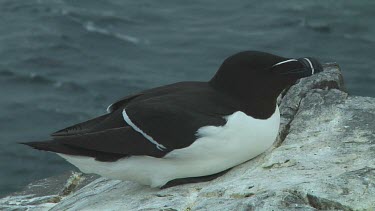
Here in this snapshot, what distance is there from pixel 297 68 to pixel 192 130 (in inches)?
37.8

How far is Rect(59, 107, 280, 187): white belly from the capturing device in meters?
6.72

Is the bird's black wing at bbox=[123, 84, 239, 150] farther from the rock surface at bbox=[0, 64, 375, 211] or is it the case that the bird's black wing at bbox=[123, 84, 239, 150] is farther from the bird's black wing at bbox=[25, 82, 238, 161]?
the rock surface at bbox=[0, 64, 375, 211]

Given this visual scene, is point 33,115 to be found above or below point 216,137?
below

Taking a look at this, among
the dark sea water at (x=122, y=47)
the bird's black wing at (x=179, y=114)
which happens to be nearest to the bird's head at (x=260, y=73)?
the bird's black wing at (x=179, y=114)

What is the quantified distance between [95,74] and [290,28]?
489cm

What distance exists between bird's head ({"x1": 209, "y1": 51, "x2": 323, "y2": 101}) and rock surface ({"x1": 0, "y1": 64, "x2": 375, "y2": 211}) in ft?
1.56

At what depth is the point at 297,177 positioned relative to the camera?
6332 mm

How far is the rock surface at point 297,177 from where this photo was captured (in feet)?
19.6

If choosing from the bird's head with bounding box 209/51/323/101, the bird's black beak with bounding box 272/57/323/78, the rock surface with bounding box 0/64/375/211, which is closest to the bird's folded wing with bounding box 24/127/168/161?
the rock surface with bounding box 0/64/375/211

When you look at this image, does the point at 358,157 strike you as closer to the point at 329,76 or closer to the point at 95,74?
the point at 329,76

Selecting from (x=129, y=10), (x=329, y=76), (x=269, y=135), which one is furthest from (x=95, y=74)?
(x=269, y=135)

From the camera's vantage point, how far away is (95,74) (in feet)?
61.1

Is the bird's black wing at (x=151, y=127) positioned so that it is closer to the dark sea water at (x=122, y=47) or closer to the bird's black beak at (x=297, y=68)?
the bird's black beak at (x=297, y=68)

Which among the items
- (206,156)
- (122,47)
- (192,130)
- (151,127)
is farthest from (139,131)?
(122,47)
